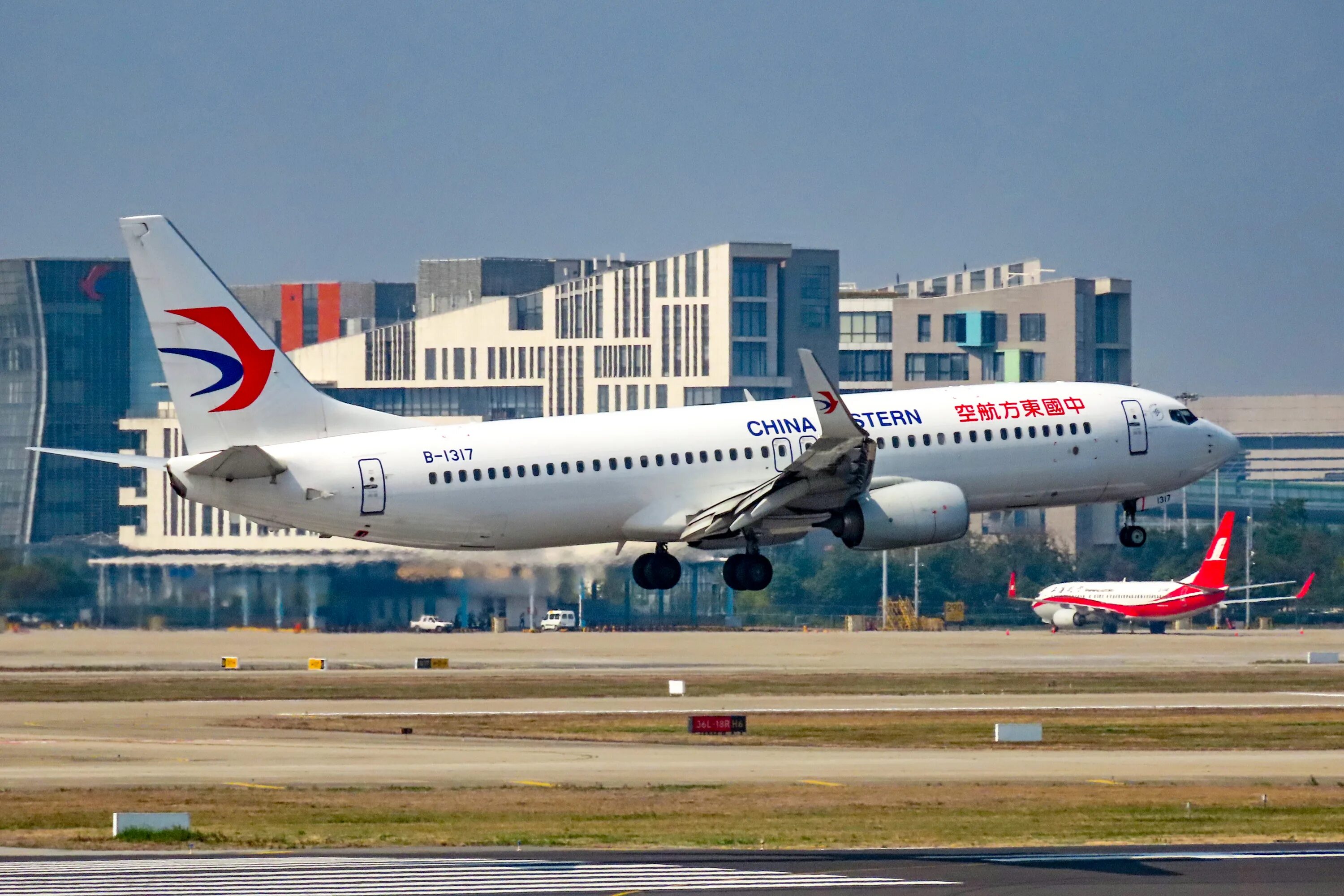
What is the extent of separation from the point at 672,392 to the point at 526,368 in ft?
47.8

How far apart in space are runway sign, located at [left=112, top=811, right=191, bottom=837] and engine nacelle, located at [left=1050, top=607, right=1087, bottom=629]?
347ft

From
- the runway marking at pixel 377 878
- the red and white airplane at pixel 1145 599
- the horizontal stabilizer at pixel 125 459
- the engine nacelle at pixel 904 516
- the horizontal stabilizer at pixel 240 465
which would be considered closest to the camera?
the runway marking at pixel 377 878

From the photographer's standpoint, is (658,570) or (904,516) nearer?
(904,516)

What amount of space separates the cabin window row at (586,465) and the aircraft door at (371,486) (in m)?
1.31

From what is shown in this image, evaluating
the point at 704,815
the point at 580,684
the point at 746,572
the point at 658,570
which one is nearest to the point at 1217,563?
the point at 580,684

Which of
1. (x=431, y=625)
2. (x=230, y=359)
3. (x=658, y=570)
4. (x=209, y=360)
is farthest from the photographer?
(x=431, y=625)

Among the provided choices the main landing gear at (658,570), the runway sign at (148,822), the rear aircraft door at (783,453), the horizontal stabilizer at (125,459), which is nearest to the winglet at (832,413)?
the rear aircraft door at (783,453)

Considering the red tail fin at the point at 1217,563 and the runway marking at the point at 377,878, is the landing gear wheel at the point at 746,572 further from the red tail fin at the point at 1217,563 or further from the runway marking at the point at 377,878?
the red tail fin at the point at 1217,563

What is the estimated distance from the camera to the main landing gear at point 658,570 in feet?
212

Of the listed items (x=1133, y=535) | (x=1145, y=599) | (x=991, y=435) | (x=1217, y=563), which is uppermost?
(x=991, y=435)

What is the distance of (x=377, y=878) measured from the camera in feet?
104

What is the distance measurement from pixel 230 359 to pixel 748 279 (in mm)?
140734

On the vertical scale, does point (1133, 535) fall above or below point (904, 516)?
below

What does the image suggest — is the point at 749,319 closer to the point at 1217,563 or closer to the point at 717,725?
the point at 1217,563
